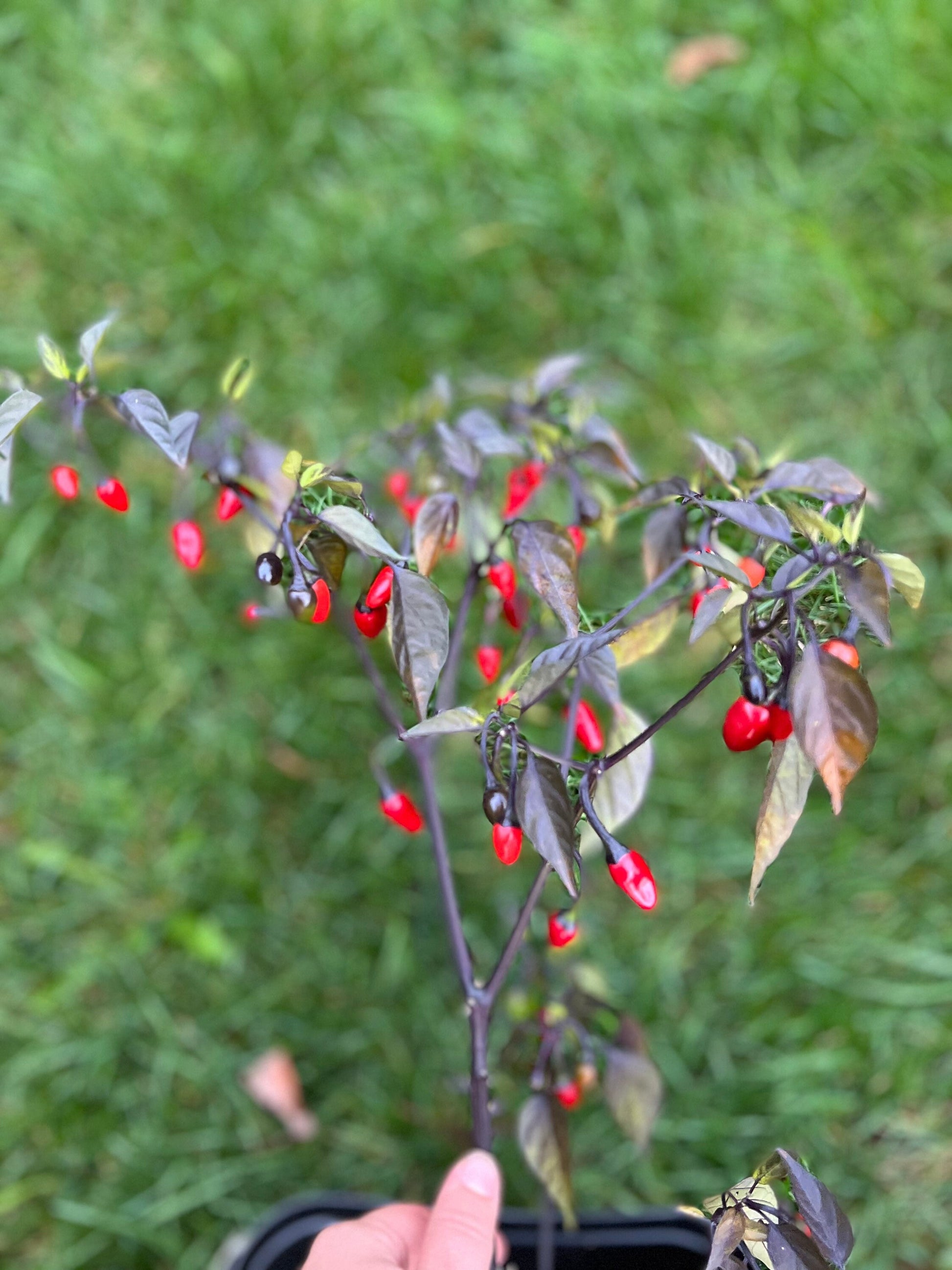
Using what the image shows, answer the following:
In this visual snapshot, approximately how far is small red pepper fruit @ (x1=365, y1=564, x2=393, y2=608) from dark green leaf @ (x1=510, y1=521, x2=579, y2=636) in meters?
0.12

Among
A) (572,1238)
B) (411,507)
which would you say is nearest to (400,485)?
(411,507)

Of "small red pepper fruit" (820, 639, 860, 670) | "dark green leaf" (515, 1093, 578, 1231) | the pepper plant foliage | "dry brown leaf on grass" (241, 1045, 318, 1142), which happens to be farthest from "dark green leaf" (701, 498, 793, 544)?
"dry brown leaf on grass" (241, 1045, 318, 1142)

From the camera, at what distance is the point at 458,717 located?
2.85 ft

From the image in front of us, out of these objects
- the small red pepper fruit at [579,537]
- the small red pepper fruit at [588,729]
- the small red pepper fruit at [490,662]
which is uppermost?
the small red pepper fruit at [579,537]

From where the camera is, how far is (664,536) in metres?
1.18

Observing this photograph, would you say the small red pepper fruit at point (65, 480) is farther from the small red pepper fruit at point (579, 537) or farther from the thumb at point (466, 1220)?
the thumb at point (466, 1220)

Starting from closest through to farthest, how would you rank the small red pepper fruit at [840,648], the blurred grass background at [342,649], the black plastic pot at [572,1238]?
the small red pepper fruit at [840,648] < the black plastic pot at [572,1238] < the blurred grass background at [342,649]

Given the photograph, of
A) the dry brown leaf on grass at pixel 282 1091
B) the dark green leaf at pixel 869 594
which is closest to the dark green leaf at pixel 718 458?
the dark green leaf at pixel 869 594

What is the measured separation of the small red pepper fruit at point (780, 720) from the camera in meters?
0.86

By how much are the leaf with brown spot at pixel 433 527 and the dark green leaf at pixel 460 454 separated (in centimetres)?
9

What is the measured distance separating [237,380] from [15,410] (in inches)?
12.5

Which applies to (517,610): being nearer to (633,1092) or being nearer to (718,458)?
(718,458)

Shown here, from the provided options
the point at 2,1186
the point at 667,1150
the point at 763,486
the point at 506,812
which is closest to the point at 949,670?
the point at 667,1150

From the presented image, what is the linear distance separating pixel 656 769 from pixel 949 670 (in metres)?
0.63
